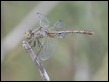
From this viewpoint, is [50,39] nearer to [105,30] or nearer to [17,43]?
[17,43]

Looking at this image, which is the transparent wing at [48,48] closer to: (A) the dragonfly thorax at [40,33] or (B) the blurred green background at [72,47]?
(A) the dragonfly thorax at [40,33]

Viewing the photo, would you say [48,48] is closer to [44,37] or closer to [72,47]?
[44,37]

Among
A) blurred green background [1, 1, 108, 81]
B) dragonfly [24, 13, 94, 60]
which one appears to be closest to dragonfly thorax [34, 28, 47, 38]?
dragonfly [24, 13, 94, 60]

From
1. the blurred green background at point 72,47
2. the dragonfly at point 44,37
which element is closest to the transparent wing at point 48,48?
the dragonfly at point 44,37

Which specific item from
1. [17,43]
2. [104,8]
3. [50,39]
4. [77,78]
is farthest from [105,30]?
[50,39]

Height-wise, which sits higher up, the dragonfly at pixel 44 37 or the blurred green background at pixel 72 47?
the dragonfly at pixel 44 37

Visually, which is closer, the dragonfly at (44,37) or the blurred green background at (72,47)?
the dragonfly at (44,37)

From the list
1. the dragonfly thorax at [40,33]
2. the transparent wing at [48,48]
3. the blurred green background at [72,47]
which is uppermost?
the dragonfly thorax at [40,33]

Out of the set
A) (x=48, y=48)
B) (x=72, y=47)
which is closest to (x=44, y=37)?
(x=48, y=48)
